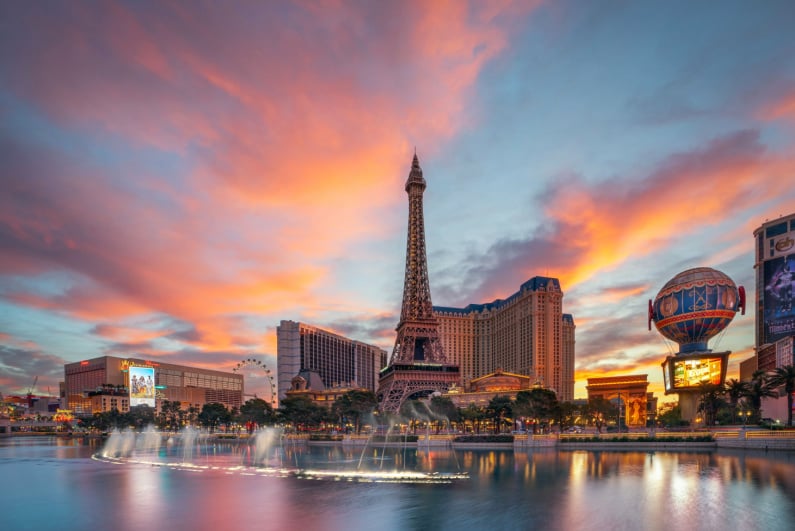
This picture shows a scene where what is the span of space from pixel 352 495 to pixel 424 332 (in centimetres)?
9750

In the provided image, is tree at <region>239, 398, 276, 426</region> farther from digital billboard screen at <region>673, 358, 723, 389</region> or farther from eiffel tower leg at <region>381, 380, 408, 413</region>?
digital billboard screen at <region>673, 358, 723, 389</region>

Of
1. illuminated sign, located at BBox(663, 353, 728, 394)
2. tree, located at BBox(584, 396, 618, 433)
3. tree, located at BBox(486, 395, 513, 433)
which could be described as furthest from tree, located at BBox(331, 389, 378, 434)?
illuminated sign, located at BBox(663, 353, 728, 394)

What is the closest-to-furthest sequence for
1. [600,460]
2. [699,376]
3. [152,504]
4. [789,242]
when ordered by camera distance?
[152,504] → [600,460] → [699,376] → [789,242]

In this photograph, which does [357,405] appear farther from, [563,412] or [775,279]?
[775,279]

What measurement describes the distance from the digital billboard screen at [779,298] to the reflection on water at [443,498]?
101 meters

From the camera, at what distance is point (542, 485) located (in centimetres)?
3788

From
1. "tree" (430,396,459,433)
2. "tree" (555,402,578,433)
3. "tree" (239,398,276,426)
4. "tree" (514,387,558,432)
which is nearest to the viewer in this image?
"tree" (514,387,558,432)

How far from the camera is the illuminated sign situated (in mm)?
82938

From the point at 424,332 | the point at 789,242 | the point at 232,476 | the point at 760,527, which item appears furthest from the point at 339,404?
the point at 789,242

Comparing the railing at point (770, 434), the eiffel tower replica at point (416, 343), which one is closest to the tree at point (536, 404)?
the railing at point (770, 434)

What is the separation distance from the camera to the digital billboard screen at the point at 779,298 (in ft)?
437

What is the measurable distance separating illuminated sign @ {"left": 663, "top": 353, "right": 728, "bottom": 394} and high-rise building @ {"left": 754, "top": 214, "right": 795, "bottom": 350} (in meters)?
65.8

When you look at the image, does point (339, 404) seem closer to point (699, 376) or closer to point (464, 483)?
point (699, 376)

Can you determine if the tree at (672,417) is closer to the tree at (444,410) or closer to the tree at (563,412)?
the tree at (563,412)
